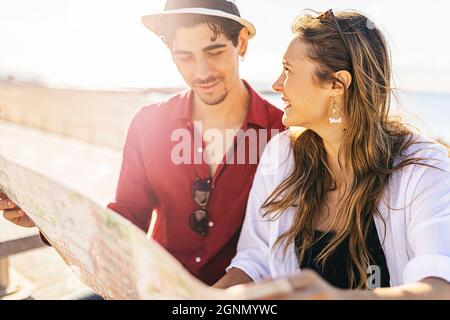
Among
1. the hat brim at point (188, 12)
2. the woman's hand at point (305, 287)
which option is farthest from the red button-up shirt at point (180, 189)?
the woman's hand at point (305, 287)

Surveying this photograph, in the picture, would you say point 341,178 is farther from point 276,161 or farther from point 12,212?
point 12,212

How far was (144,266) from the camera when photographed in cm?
78

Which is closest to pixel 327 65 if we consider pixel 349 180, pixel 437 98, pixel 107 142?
pixel 349 180

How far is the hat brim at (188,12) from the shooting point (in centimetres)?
192

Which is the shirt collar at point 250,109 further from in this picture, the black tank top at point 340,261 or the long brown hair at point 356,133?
the black tank top at point 340,261

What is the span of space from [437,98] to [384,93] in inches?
611

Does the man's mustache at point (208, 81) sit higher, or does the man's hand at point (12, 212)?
the man's mustache at point (208, 81)

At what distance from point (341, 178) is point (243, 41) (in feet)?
2.70

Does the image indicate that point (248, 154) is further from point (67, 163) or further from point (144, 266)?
point (67, 163)

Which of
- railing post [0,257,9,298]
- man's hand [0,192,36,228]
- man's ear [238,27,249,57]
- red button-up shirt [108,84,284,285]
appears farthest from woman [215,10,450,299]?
railing post [0,257,9,298]

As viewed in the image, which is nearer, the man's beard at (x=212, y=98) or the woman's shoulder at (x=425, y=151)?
the woman's shoulder at (x=425, y=151)

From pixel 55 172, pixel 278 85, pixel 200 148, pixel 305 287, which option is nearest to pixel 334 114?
pixel 278 85

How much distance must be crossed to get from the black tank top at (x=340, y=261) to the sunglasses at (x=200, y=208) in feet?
1.51
